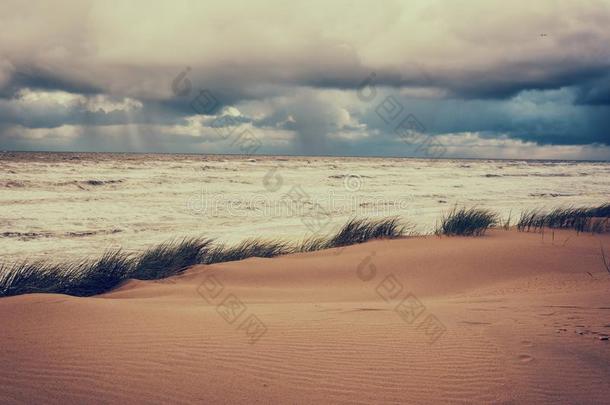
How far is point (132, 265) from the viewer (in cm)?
822

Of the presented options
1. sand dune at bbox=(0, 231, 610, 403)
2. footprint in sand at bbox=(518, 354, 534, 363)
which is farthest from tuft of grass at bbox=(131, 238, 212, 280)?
footprint in sand at bbox=(518, 354, 534, 363)

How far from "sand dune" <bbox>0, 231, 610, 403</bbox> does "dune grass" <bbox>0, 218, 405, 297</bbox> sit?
2.91 feet

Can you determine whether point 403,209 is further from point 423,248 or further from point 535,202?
point 423,248

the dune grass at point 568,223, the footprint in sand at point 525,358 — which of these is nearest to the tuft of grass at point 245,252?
the dune grass at point 568,223

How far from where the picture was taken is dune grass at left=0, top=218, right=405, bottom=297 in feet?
22.4

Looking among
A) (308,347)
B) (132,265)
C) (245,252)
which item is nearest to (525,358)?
(308,347)

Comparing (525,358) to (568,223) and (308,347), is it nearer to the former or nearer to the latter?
(308,347)

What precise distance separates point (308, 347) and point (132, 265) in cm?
533

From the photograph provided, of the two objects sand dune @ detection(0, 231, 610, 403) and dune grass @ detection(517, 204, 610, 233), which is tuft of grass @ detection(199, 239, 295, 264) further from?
dune grass @ detection(517, 204, 610, 233)

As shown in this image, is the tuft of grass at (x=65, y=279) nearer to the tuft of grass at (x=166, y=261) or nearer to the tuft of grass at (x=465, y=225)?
the tuft of grass at (x=166, y=261)

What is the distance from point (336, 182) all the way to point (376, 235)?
2170 cm

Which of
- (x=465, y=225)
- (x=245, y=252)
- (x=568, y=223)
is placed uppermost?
(x=245, y=252)

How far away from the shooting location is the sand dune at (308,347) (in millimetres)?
3080

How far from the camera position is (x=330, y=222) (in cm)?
1647
